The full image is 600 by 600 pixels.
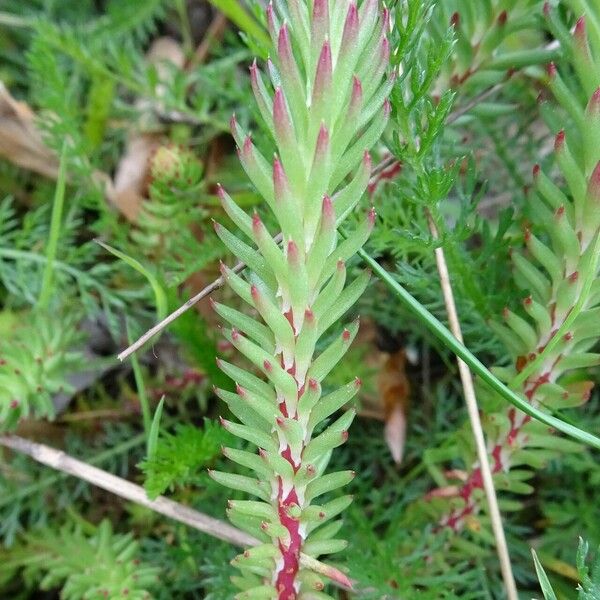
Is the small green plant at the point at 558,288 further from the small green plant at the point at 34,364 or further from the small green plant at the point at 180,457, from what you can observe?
the small green plant at the point at 34,364

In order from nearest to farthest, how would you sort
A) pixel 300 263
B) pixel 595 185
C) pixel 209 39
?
pixel 300 263, pixel 595 185, pixel 209 39

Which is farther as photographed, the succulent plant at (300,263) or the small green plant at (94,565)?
the small green plant at (94,565)

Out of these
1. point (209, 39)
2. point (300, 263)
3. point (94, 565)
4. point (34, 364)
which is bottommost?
point (94, 565)

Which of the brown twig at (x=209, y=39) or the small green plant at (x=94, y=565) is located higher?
the brown twig at (x=209, y=39)

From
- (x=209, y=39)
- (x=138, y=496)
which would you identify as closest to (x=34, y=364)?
(x=138, y=496)

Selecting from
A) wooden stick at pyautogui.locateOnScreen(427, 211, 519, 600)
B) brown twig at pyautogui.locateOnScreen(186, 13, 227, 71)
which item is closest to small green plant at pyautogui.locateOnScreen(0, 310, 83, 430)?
wooden stick at pyautogui.locateOnScreen(427, 211, 519, 600)

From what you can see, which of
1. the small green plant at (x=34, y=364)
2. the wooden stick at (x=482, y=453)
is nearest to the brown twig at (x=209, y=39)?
the small green plant at (x=34, y=364)

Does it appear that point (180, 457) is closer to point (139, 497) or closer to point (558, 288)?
point (139, 497)

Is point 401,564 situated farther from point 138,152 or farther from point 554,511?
point 138,152

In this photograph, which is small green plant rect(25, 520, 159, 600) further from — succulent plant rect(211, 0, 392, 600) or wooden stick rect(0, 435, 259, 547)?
succulent plant rect(211, 0, 392, 600)

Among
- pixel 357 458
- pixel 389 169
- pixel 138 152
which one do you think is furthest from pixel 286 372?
pixel 138 152

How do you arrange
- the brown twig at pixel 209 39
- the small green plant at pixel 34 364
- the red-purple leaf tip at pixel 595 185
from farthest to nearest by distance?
the brown twig at pixel 209 39 → the small green plant at pixel 34 364 → the red-purple leaf tip at pixel 595 185
